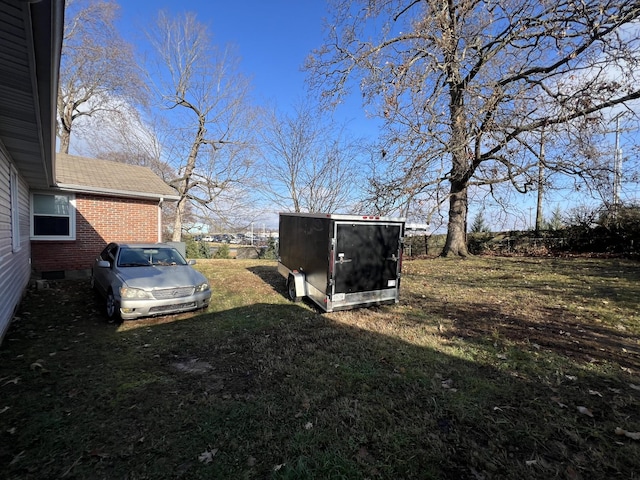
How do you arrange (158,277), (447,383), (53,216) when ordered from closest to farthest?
(447,383), (158,277), (53,216)

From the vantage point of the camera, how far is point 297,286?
735 cm

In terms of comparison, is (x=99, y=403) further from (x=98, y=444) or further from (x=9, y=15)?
(x=9, y=15)

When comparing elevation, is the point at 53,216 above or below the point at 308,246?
above

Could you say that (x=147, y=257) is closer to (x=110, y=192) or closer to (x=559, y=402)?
(x=110, y=192)

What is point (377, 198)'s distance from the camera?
43.7 feet

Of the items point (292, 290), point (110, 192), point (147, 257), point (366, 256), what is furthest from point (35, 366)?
point (110, 192)

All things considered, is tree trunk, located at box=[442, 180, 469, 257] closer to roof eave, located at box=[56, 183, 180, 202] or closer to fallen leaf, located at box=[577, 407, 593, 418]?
roof eave, located at box=[56, 183, 180, 202]

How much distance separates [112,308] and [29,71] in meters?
4.41

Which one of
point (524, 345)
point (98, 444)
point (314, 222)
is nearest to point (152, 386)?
point (98, 444)

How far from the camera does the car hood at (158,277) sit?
5.76 meters

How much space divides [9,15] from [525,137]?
14.3 meters

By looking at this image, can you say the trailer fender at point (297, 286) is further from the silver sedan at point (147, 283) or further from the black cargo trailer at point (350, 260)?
the silver sedan at point (147, 283)

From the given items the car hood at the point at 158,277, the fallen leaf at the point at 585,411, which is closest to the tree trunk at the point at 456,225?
the car hood at the point at 158,277

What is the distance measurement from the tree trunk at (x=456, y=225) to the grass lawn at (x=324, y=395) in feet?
33.2
